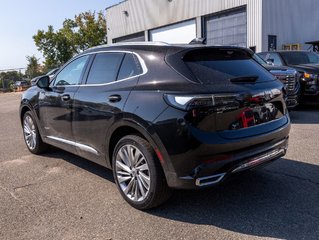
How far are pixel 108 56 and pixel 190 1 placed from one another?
927 inches

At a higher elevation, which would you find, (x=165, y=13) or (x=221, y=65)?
(x=165, y=13)

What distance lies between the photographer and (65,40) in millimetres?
42406

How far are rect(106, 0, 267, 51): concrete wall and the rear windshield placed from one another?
18.2 m

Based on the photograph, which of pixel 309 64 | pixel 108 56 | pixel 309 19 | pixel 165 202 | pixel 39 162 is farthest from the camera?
pixel 309 19

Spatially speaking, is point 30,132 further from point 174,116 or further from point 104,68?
point 174,116

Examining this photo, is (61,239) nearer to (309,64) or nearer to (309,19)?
(309,64)

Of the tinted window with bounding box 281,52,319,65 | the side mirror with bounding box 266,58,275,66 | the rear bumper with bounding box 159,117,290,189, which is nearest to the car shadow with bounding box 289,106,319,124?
the tinted window with bounding box 281,52,319,65

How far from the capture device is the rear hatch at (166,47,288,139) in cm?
328

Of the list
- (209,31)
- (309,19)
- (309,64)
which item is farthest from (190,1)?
(309,64)

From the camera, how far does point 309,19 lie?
2464 cm

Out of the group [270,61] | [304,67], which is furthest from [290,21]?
[304,67]

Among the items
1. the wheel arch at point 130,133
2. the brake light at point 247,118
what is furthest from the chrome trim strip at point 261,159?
the wheel arch at point 130,133

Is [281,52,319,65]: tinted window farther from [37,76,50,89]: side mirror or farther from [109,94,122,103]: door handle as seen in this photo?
[109,94,122,103]: door handle

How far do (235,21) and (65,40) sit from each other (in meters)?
25.3
